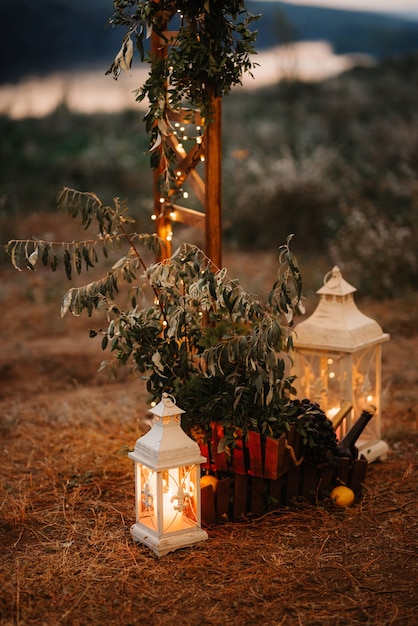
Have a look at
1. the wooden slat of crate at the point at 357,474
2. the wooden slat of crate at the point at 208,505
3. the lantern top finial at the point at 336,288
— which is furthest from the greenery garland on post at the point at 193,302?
the lantern top finial at the point at 336,288

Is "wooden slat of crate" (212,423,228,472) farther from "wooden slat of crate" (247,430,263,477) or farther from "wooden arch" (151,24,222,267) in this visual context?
"wooden arch" (151,24,222,267)

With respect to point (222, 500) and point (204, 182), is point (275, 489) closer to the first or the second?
point (222, 500)

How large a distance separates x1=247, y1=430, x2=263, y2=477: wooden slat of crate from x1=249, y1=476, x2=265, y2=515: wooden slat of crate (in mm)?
79

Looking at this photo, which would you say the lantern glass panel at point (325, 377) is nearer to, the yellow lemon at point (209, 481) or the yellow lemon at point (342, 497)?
the yellow lemon at point (342, 497)

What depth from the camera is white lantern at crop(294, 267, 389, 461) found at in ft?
15.7

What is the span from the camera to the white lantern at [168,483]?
3.79 meters

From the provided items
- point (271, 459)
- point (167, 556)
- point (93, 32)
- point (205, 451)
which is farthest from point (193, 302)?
point (93, 32)

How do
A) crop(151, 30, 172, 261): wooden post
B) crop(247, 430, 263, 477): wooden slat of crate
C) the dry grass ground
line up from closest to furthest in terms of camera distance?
the dry grass ground
crop(247, 430, 263, 477): wooden slat of crate
crop(151, 30, 172, 261): wooden post

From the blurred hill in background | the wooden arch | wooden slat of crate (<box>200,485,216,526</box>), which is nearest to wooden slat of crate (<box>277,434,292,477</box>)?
wooden slat of crate (<box>200,485,216,526</box>)

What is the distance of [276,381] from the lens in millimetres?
4125

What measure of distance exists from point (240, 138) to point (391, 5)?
3.85 m

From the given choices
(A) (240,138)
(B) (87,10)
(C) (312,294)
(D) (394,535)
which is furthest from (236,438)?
(B) (87,10)

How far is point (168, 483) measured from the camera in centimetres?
387

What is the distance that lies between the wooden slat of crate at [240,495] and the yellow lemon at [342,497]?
0.51 metres
